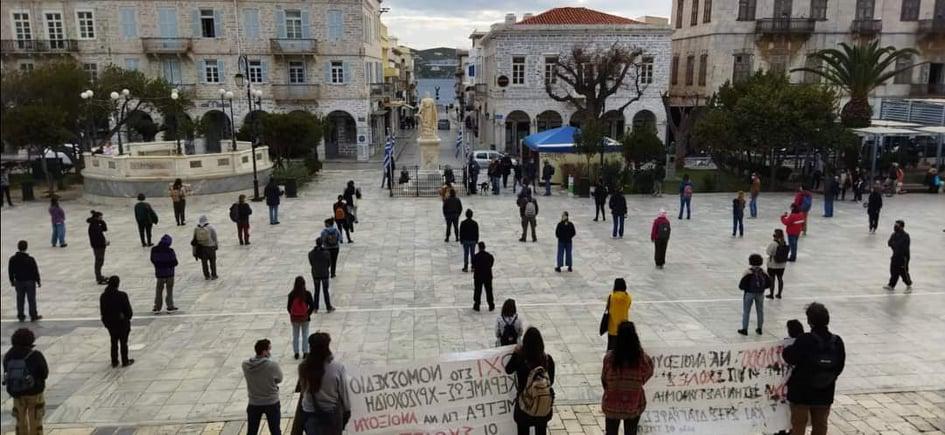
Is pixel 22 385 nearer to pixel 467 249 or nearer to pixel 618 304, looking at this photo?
pixel 618 304

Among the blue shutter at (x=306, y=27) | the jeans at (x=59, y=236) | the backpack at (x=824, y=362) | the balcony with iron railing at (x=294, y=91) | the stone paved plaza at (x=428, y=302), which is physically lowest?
the stone paved plaza at (x=428, y=302)

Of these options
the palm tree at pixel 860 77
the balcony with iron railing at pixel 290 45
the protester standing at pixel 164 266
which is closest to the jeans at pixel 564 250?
the protester standing at pixel 164 266

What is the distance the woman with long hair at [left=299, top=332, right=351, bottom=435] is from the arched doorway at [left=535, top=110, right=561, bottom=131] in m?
39.8

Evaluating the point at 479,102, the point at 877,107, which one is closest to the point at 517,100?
the point at 479,102

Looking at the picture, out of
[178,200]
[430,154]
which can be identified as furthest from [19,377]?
[430,154]

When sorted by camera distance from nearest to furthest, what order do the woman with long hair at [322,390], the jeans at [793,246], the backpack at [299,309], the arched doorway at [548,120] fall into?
the woman with long hair at [322,390]
the backpack at [299,309]
the jeans at [793,246]
the arched doorway at [548,120]

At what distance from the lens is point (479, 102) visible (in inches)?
2122

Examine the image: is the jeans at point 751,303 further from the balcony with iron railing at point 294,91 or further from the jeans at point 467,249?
the balcony with iron railing at point 294,91

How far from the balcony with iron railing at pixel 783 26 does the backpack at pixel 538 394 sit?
40.1m

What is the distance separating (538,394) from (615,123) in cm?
4037

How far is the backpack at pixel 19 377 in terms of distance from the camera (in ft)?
20.9

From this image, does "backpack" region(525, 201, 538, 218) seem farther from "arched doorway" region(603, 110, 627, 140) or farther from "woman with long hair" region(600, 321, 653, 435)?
"arched doorway" region(603, 110, 627, 140)

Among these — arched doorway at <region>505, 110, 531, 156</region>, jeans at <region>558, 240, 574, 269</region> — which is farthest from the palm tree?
jeans at <region>558, 240, 574, 269</region>

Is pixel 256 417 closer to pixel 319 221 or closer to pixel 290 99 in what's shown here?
pixel 319 221
